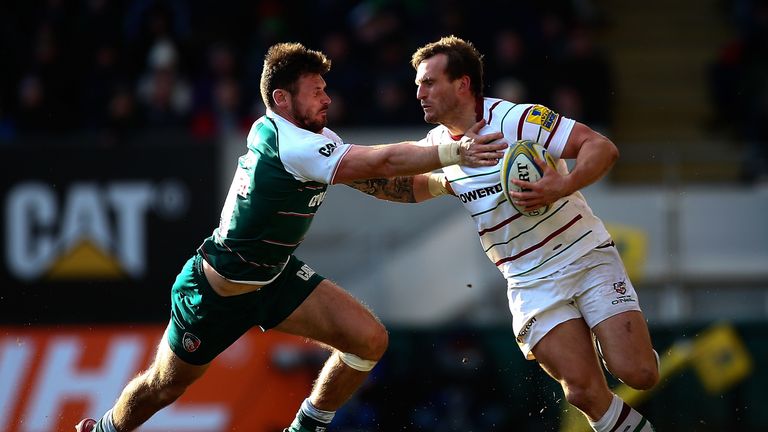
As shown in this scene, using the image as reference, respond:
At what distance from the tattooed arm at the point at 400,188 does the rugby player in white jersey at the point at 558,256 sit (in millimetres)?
485

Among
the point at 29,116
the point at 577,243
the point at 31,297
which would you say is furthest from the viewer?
the point at 29,116

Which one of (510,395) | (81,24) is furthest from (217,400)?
(81,24)

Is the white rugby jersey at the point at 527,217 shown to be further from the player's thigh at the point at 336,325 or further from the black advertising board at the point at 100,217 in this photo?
the black advertising board at the point at 100,217

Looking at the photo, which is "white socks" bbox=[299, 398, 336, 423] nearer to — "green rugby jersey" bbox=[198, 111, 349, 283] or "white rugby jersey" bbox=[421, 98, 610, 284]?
"green rugby jersey" bbox=[198, 111, 349, 283]

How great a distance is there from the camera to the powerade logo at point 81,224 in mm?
13453

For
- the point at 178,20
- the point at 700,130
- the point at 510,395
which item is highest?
the point at 178,20

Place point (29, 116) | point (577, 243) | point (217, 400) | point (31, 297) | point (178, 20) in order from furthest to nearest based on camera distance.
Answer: point (178, 20) < point (29, 116) < point (31, 297) < point (217, 400) < point (577, 243)

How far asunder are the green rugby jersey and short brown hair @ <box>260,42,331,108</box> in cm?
18

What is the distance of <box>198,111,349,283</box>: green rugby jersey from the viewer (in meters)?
7.73

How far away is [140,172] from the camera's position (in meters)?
13.5

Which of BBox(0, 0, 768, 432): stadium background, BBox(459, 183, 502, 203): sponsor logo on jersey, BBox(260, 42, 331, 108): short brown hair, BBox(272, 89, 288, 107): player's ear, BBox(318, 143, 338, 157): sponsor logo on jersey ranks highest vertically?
BBox(260, 42, 331, 108): short brown hair

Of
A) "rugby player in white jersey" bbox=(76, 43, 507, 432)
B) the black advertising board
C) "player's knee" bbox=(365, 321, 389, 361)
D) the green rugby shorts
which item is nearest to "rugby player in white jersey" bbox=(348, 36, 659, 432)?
"rugby player in white jersey" bbox=(76, 43, 507, 432)

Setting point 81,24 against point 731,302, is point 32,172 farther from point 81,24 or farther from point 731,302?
point 731,302

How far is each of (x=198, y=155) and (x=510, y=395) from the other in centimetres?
398
